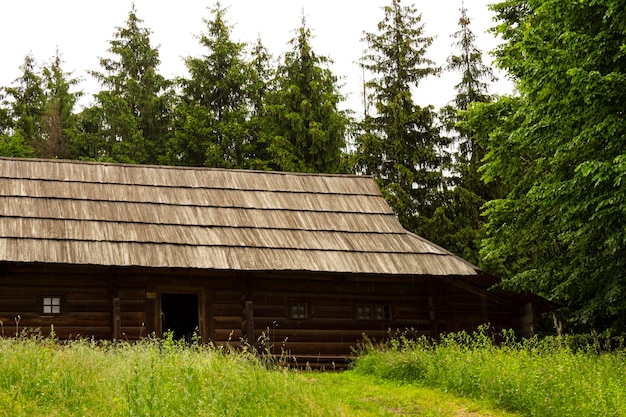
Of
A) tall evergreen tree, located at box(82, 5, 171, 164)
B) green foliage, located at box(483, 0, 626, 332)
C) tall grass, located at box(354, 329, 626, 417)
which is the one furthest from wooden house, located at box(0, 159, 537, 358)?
Result: tall evergreen tree, located at box(82, 5, 171, 164)

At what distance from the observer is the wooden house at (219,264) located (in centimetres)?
1753

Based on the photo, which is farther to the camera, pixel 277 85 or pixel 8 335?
pixel 277 85

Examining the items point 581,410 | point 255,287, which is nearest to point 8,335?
point 255,287

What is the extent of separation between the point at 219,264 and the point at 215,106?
1743 centimetres

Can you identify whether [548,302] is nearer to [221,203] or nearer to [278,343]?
[278,343]

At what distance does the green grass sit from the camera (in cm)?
1052

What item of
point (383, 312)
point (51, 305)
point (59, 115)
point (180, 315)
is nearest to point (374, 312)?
point (383, 312)

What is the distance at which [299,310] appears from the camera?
1906 cm

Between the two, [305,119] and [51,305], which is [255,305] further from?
[305,119]

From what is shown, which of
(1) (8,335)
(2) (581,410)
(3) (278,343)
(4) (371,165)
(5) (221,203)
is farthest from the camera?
(4) (371,165)

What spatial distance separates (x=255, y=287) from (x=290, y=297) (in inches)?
31.5

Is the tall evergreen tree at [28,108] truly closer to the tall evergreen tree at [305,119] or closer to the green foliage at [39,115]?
the green foliage at [39,115]

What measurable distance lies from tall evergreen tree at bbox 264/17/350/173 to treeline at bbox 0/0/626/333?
0.19 ft

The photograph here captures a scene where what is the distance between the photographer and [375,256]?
19.0m
